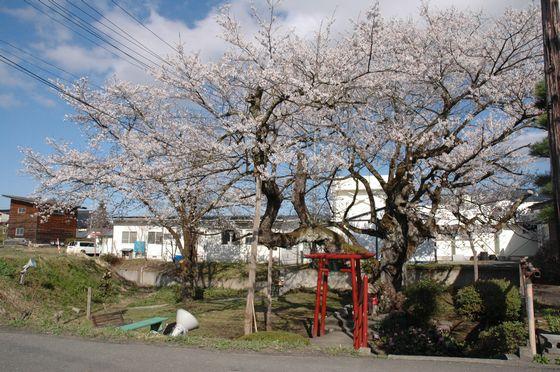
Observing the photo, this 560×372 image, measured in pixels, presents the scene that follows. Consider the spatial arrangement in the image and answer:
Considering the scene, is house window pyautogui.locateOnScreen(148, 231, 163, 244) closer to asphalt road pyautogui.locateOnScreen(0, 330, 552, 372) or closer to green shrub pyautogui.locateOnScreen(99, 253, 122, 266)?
green shrub pyautogui.locateOnScreen(99, 253, 122, 266)

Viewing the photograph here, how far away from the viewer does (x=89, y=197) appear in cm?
1623

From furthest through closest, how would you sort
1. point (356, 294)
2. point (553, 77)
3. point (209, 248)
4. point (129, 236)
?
point (129, 236)
point (209, 248)
point (356, 294)
point (553, 77)

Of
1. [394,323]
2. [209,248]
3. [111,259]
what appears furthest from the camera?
[209,248]

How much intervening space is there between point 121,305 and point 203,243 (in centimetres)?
1277

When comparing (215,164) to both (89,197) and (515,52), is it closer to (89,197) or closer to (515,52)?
(89,197)

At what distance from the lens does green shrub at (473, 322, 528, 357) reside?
843cm

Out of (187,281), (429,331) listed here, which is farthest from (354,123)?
(187,281)

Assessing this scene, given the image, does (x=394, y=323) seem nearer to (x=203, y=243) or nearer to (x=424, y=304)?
(x=424, y=304)

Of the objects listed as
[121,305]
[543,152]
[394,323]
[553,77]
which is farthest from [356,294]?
[121,305]

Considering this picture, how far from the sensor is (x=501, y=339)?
8867mm

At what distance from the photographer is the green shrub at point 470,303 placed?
10836 mm

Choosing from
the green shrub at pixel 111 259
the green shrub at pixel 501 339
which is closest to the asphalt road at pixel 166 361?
the green shrub at pixel 501 339

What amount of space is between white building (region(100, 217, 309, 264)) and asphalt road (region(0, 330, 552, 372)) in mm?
16213

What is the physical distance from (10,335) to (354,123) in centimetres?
956
